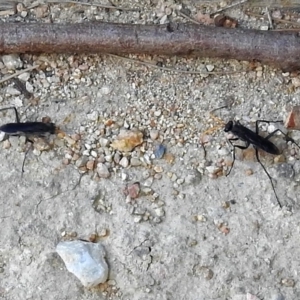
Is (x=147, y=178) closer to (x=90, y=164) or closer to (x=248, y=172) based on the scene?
(x=90, y=164)

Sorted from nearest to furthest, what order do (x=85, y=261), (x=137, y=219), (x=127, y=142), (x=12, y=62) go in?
(x=85, y=261) < (x=137, y=219) < (x=127, y=142) < (x=12, y=62)

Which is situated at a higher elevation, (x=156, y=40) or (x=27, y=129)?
(x=156, y=40)

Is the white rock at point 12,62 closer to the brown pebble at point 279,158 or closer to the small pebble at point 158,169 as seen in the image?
the small pebble at point 158,169

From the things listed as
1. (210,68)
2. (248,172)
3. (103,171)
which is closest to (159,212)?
(103,171)

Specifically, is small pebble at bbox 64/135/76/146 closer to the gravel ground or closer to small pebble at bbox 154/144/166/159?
the gravel ground

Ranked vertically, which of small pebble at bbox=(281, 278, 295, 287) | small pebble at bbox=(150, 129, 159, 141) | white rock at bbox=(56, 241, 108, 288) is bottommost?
small pebble at bbox=(281, 278, 295, 287)

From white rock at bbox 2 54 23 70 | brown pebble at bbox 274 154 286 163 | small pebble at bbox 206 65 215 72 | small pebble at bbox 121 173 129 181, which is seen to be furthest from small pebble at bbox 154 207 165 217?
white rock at bbox 2 54 23 70

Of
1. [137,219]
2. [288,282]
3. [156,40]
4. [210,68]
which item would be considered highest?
[156,40]
